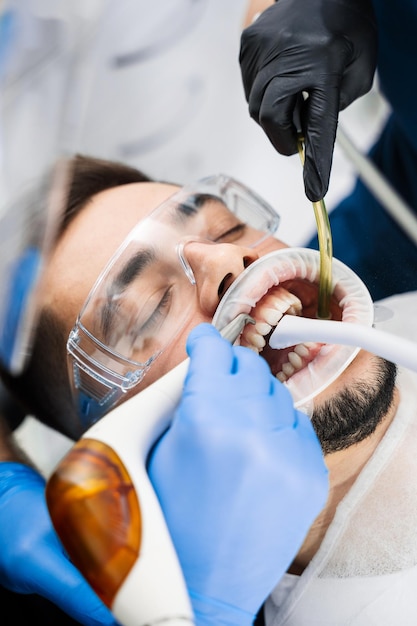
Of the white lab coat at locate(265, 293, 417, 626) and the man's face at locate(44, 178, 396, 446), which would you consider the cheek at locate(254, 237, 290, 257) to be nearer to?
the man's face at locate(44, 178, 396, 446)

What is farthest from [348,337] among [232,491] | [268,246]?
[268,246]

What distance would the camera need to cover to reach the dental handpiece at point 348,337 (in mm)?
915

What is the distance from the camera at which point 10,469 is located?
1262 mm

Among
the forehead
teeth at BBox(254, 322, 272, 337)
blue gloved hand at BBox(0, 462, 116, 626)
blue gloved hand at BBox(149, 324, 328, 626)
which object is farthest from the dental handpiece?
blue gloved hand at BBox(0, 462, 116, 626)

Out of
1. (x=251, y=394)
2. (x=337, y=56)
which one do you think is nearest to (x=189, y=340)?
(x=251, y=394)

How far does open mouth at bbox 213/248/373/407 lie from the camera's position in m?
→ 1.12

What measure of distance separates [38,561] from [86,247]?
0.57 metres

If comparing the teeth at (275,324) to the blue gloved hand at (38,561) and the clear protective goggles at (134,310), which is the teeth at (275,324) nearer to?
the clear protective goggles at (134,310)

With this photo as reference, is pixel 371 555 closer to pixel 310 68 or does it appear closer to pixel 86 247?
pixel 86 247

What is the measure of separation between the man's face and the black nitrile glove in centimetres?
20

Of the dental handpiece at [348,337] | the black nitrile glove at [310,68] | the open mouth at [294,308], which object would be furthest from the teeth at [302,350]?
the black nitrile glove at [310,68]

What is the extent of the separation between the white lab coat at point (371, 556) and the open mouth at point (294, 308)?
18 cm

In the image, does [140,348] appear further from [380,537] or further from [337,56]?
[337,56]

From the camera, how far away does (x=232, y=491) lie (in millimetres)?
839
